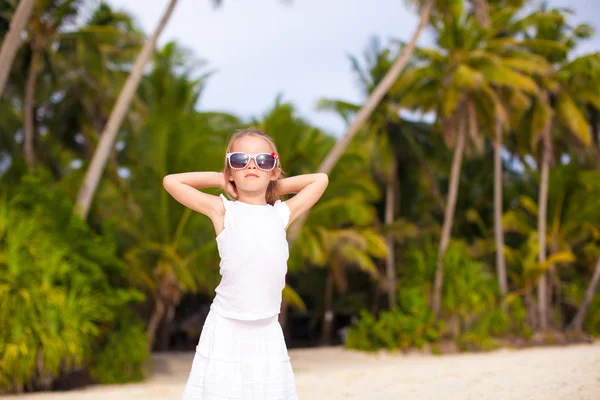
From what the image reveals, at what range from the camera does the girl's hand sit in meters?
2.87

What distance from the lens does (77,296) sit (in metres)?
11.5

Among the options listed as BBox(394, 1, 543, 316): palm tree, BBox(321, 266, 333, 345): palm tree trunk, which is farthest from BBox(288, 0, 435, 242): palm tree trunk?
BBox(321, 266, 333, 345): palm tree trunk

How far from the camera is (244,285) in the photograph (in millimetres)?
2680

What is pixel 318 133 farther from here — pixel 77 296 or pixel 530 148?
pixel 77 296

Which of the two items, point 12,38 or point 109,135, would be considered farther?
point 109,135

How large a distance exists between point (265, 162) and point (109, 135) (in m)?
10.4

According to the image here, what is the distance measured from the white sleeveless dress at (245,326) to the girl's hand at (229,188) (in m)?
0.13

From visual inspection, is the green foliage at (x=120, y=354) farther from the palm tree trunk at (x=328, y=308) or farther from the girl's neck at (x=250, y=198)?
the palm tree trunk at (x=328, y=308)

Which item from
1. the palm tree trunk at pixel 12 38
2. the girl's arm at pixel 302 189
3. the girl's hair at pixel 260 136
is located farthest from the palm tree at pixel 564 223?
the girl's hair at pixel 260 136

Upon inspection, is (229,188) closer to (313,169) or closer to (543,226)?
(313,169)

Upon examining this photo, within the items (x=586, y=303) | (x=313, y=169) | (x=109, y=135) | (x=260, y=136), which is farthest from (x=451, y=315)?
(x=260, y=136)

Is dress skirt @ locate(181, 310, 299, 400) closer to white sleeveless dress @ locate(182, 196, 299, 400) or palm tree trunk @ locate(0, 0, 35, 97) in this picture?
white sleeveless dress @ locate(182, 196, 299, 400)

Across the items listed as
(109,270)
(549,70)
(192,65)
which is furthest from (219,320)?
(549,70)

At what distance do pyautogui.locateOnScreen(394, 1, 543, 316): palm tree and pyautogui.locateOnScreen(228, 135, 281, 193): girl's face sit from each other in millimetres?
15342
